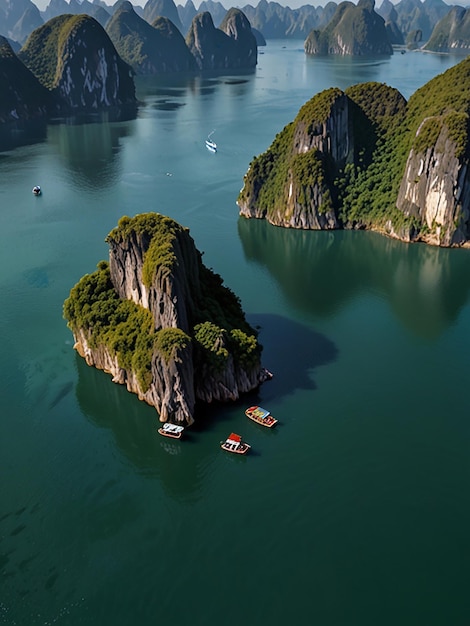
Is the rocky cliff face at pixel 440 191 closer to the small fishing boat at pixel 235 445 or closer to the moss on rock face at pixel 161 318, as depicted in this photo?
the moss on rock face at pixel 161 318

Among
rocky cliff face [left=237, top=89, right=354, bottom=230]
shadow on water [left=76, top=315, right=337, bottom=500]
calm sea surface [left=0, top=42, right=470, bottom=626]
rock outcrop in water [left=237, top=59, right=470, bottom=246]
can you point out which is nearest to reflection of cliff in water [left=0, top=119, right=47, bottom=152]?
rock outcrop in water [left=237, top=59, right=470, bottom=246]

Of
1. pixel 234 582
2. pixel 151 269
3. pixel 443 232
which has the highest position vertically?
pixel 151 269

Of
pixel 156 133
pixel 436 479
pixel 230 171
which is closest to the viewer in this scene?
pixel 436 479

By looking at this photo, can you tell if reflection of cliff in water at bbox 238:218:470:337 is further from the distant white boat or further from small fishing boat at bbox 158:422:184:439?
the distant white boat

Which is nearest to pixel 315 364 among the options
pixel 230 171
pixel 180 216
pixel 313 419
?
pixel 313 419

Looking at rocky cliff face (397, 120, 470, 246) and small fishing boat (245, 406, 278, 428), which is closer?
small fishing boat (245, 406, 278, 428)

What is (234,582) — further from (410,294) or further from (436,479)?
(410,294)

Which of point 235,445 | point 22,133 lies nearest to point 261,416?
point 235,445

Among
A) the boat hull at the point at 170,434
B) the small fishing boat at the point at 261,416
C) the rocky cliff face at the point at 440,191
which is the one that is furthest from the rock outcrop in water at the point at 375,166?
the boat hull at the point at 170,434
